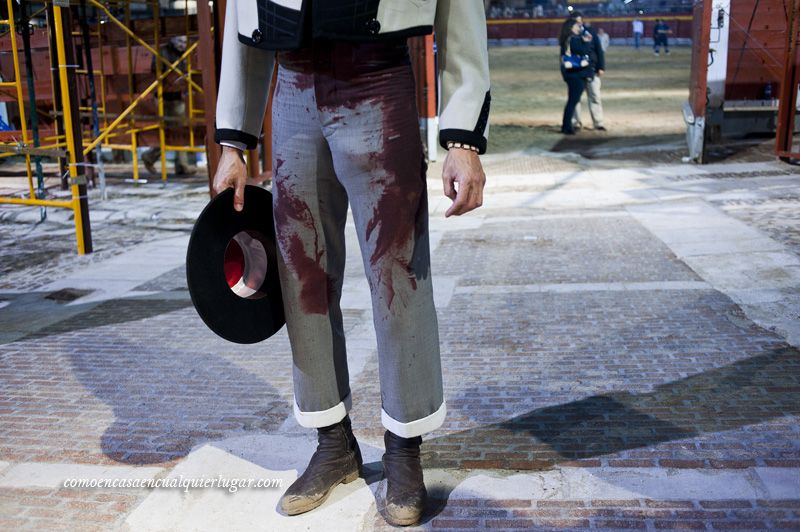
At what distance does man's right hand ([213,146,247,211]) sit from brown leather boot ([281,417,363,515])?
796 millimetres

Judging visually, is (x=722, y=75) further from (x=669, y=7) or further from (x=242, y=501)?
(x=669, y=7)

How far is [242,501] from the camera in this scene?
2680 millimetres

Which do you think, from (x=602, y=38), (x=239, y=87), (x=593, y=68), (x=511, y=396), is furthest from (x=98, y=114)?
(x=602, y=38)

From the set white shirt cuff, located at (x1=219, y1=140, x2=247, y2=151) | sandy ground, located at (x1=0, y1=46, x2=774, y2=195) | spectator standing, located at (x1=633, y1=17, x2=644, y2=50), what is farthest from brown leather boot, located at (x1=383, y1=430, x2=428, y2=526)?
spectator standing, located at (x1=633, y1=17, x2=644, y2=50)

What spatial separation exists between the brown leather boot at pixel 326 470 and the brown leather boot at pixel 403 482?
0.17 meters

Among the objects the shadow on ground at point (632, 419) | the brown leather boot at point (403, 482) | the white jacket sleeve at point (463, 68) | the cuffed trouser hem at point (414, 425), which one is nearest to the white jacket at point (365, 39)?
the white jacket sleeve at point (463, 68)

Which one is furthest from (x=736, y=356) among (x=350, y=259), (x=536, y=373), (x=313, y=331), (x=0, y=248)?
(x=0, y=248)

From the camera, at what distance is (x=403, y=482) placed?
8.29 feet

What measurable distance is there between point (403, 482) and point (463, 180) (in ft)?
3.08

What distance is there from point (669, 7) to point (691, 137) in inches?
1202

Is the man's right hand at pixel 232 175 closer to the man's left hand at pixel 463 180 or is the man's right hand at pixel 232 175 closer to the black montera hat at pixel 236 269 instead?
the black montera hat at pixel 236 269

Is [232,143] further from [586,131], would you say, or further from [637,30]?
[637,30]

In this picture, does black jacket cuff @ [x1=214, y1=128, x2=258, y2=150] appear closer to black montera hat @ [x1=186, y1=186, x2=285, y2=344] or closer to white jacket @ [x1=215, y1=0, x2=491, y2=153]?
white jacket @ [x1=215, y1=0, x2=491, y2=153]

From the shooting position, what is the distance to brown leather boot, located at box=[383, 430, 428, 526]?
2471 millimetres
